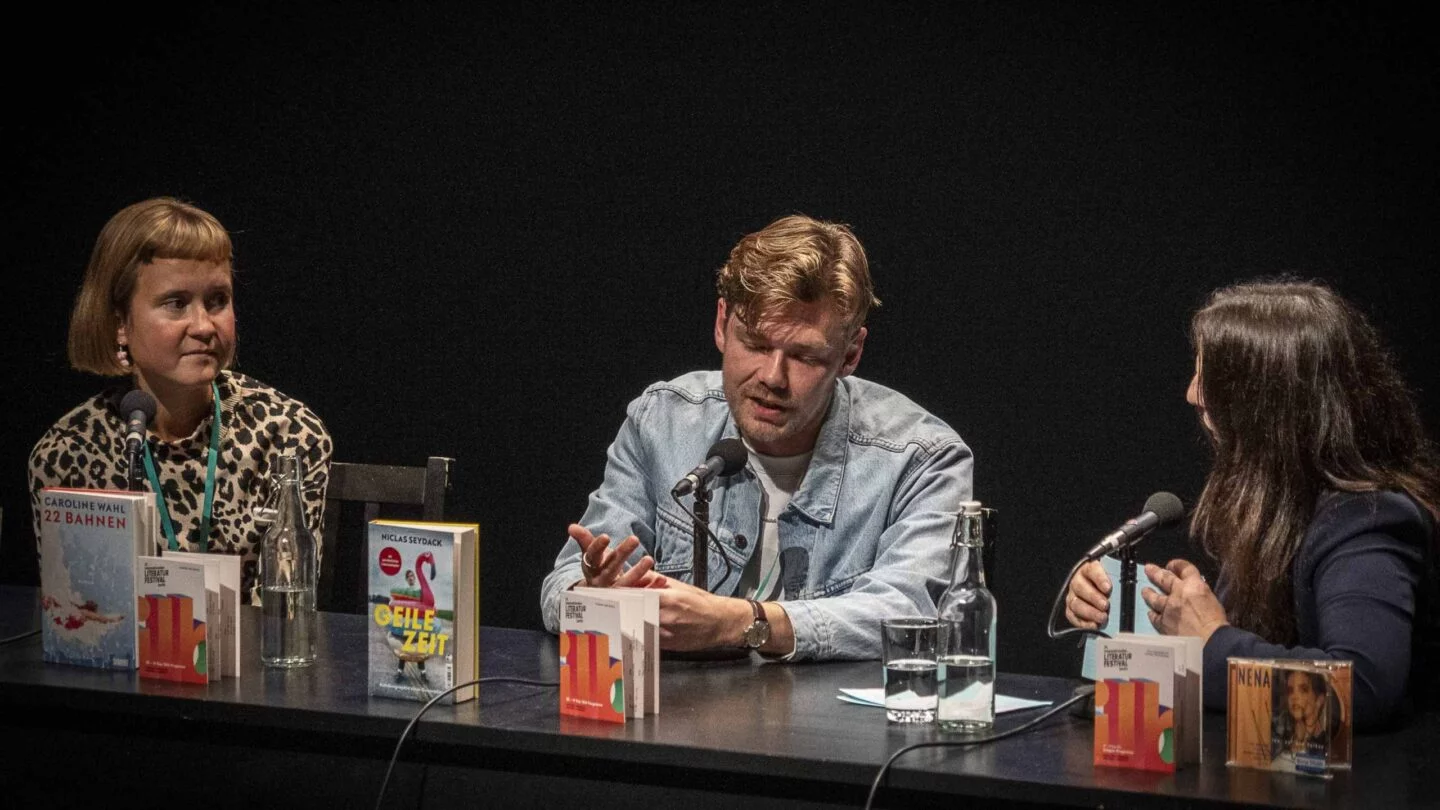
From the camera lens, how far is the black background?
3234 millimetres

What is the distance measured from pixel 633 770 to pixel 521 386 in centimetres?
233

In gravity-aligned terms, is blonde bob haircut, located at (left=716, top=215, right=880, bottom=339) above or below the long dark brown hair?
above

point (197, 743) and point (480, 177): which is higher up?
point (480, 177)

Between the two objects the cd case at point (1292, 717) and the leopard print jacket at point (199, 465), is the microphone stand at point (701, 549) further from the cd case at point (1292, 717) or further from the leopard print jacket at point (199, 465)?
the leopard print jacket at point (199, 465)

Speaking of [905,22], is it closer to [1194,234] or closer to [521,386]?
[1194,234]

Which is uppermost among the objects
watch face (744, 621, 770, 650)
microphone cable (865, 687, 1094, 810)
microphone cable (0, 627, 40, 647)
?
watch face (744, 621, 770, 650)

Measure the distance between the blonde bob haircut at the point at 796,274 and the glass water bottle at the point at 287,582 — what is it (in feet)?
2.57

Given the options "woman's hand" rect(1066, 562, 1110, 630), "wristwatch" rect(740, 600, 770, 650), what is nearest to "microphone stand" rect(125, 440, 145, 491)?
"wristwatch" rect(740, 600, 770, 650)

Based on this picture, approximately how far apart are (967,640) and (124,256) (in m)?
2.03

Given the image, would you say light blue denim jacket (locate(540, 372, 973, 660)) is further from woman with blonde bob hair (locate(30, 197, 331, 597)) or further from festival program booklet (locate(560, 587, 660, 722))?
woman with blonde bob hair (locate(30, 197, 331, 597))

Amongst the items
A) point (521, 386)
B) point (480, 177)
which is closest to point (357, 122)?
point (480, 177)

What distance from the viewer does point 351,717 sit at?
1.85 m

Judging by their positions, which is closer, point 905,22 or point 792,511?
point 792,511

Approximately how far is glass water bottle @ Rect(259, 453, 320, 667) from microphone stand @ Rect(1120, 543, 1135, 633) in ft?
3.63
